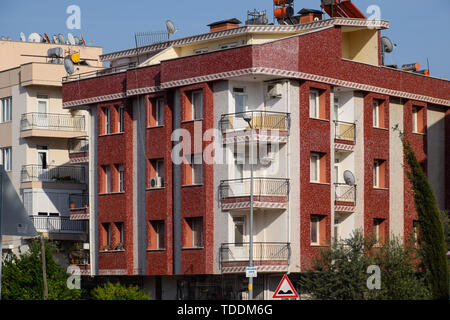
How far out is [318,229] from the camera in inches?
1702

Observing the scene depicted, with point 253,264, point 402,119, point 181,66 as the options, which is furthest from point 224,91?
point 402,119

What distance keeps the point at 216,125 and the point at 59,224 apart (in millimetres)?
15301

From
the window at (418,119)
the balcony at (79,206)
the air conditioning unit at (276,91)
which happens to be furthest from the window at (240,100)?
the balcony at (79,206)

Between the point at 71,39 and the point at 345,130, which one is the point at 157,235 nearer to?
the point at 345,130

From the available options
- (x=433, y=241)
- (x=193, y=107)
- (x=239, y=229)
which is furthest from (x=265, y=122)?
(x=433, y=241)

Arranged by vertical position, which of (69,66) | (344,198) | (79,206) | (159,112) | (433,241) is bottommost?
(433,241)

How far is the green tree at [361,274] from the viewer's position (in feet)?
111

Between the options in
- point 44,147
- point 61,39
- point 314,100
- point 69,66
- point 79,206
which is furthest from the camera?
point 61,39

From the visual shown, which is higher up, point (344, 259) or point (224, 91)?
point (224, 91)

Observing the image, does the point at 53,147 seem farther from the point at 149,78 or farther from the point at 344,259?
the point at 344,259

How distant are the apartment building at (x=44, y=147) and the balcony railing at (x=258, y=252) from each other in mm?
14249

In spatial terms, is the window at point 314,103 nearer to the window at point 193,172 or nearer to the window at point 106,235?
the window at point 193,172

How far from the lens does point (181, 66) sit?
1714 inches

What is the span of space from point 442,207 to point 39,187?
22.1 metres
